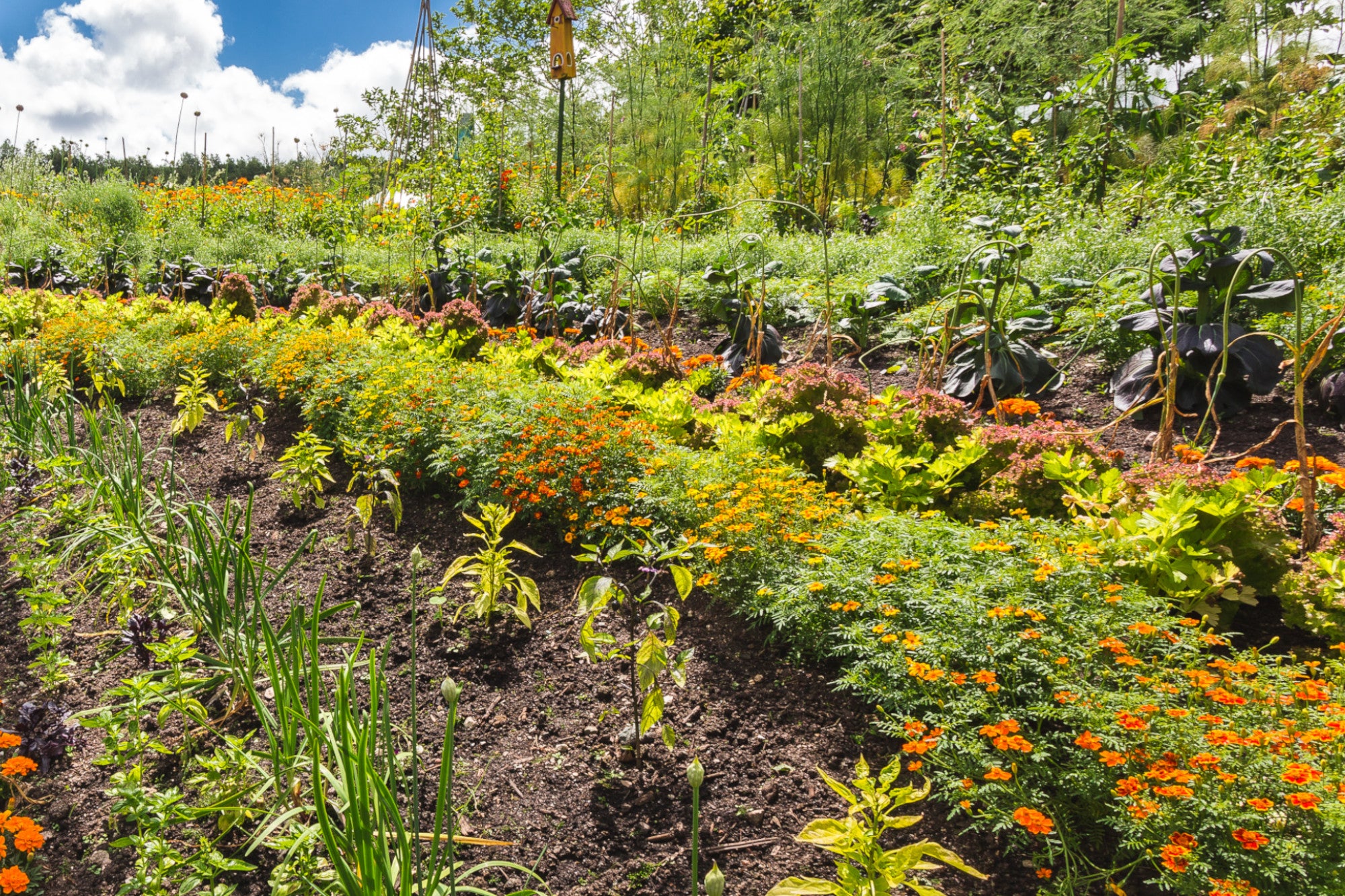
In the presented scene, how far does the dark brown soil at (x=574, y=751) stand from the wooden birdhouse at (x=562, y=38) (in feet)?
25.0

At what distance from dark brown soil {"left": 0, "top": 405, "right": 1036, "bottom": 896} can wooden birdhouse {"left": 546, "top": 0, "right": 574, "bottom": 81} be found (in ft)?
25.0

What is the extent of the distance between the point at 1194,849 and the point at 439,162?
8.68m

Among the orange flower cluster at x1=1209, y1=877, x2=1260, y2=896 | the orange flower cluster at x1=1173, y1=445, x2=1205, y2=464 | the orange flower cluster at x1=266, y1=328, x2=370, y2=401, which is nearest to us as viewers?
the orange flower cluster at x1=1209, y1=877, x2=1260, y2=896

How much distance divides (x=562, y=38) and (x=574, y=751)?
28.1 feet

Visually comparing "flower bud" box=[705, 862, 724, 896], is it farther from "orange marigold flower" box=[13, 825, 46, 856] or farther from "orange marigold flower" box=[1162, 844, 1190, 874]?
"orange marigold flower" box=[13, 825, 46, 856]

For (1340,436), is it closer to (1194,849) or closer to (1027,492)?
(1027,492)

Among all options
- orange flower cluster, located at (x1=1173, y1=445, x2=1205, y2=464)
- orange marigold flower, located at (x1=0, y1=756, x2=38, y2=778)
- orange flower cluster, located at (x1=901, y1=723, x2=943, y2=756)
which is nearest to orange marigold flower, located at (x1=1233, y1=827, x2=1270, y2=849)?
orange flower cluster, located at (x1=901, y1=723, x2=943, y2=756)

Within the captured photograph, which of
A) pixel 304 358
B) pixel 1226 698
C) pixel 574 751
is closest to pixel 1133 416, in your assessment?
pixel 1226 698

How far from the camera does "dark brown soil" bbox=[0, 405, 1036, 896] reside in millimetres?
1527

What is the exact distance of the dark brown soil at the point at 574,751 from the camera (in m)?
1.53

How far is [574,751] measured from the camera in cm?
183

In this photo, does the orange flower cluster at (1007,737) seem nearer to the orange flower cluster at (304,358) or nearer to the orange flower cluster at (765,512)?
the orange flower cluster at (765,512)

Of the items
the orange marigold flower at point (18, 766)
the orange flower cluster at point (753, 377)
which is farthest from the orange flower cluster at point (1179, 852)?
the orange flower cluster at point (753, 377)

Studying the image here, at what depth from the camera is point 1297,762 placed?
53.1 inches
